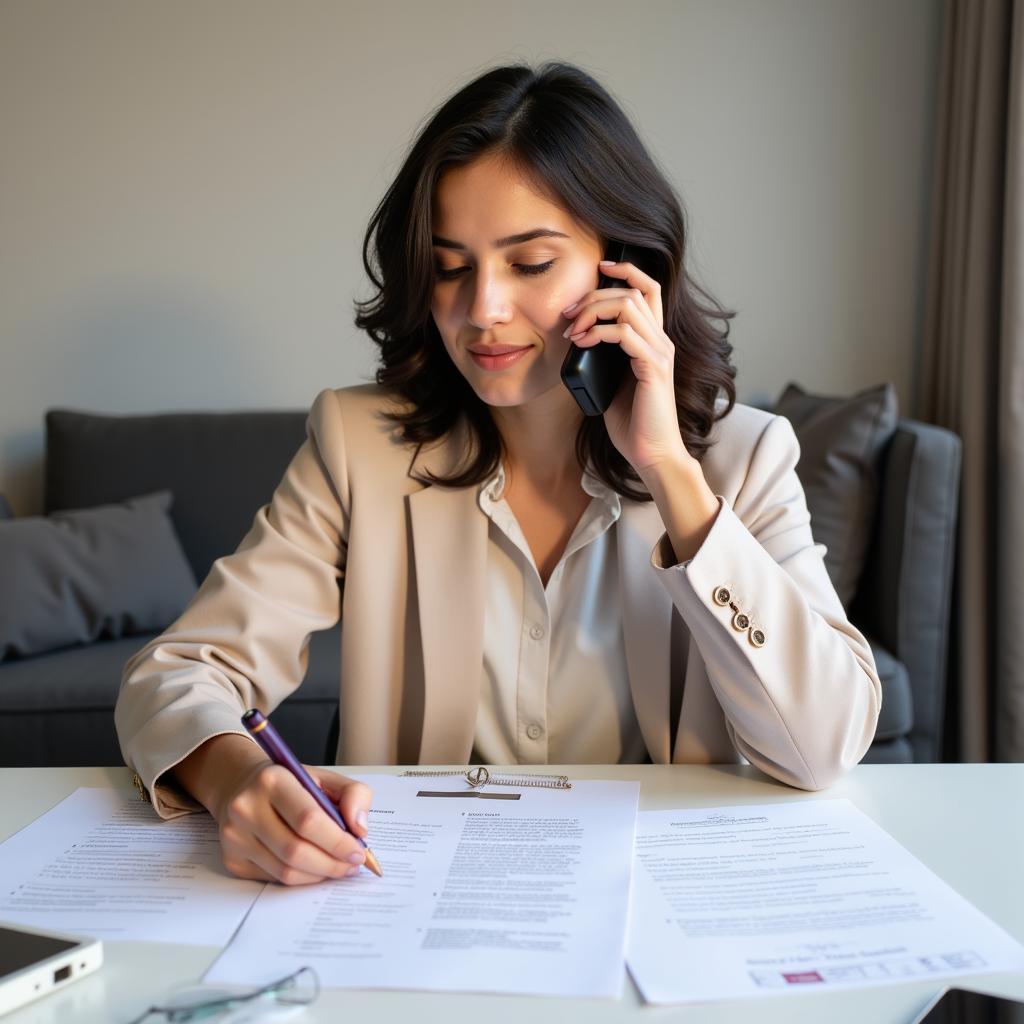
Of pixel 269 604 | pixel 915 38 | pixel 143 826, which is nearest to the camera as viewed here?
pixel 143 826

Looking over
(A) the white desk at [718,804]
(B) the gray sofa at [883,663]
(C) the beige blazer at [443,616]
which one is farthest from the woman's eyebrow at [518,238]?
(B) the gray sofa at [883,663]

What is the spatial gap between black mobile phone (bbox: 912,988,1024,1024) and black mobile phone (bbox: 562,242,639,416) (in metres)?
0.70

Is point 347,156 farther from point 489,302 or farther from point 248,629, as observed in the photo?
point 248,629

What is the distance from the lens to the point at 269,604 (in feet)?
4.18

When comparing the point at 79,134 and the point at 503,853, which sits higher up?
the point at 79,134

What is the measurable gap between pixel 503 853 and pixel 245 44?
2833 mm

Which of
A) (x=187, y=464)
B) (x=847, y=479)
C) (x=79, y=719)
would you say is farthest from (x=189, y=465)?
(x=847, y=479)

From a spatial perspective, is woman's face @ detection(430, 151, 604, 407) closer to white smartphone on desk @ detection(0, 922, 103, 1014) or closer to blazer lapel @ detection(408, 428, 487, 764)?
blazer lapel @ detection(408, 428, 487, 764)

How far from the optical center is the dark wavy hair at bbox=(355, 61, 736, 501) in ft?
4.24

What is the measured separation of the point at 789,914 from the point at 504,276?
770 millimetres

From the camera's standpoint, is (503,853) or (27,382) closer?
(503,853)

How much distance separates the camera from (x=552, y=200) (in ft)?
4.23

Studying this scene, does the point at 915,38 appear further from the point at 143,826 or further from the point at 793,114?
the point at 143,826

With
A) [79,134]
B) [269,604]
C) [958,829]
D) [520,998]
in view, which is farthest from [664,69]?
[520,998]
